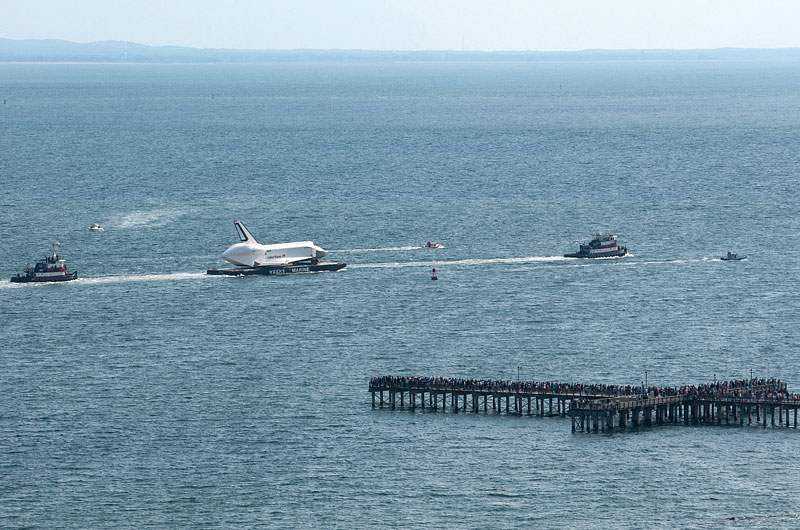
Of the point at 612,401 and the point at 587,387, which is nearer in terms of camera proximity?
the point at 612,401

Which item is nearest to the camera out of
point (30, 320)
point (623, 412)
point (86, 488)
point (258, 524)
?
point (258, 524)

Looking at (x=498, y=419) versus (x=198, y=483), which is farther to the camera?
(x=498, y=419)

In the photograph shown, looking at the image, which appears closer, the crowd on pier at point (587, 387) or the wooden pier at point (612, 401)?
the wooden pier at point (612, 401)

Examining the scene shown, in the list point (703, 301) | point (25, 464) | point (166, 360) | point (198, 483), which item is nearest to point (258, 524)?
point (198, 483)

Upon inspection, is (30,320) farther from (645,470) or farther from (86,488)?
(645,470)

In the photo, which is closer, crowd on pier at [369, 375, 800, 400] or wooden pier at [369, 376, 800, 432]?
wooden pier at [369, 376, 800, 432]
